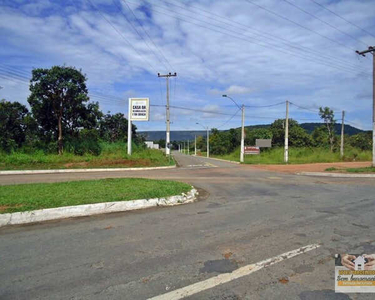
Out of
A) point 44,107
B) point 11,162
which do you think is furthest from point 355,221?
point 44,107

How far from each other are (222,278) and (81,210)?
426cm

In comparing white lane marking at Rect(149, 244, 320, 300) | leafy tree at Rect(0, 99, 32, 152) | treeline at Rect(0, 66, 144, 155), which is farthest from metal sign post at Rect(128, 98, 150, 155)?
white lane marking at Rect(149, 244, 320, 300)

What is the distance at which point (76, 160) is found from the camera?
885 inches

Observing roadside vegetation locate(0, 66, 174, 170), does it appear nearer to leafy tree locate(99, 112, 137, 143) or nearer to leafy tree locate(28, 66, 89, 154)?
leafy tree locate(28, 66, 89, 154)

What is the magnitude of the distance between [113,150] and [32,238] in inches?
908

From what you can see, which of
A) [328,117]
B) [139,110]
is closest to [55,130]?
[139,110]

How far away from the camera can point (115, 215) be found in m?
6.38

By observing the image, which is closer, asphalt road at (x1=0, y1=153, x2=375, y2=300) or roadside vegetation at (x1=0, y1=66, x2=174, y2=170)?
asphalt road at (x1=0, y1=153, x2=375, y2=300)

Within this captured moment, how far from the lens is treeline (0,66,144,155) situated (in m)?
22.1

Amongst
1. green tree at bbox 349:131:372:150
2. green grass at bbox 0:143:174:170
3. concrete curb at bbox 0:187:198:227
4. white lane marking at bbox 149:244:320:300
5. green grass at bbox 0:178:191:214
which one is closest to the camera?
white lane marking at bbox 149:244:320:300

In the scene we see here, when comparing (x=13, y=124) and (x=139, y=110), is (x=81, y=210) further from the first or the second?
(x=139, y=110)

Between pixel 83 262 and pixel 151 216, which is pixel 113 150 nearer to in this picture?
pixel 151 216

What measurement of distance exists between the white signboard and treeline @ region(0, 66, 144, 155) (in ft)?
11.7

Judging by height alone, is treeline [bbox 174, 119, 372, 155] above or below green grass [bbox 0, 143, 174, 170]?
above
